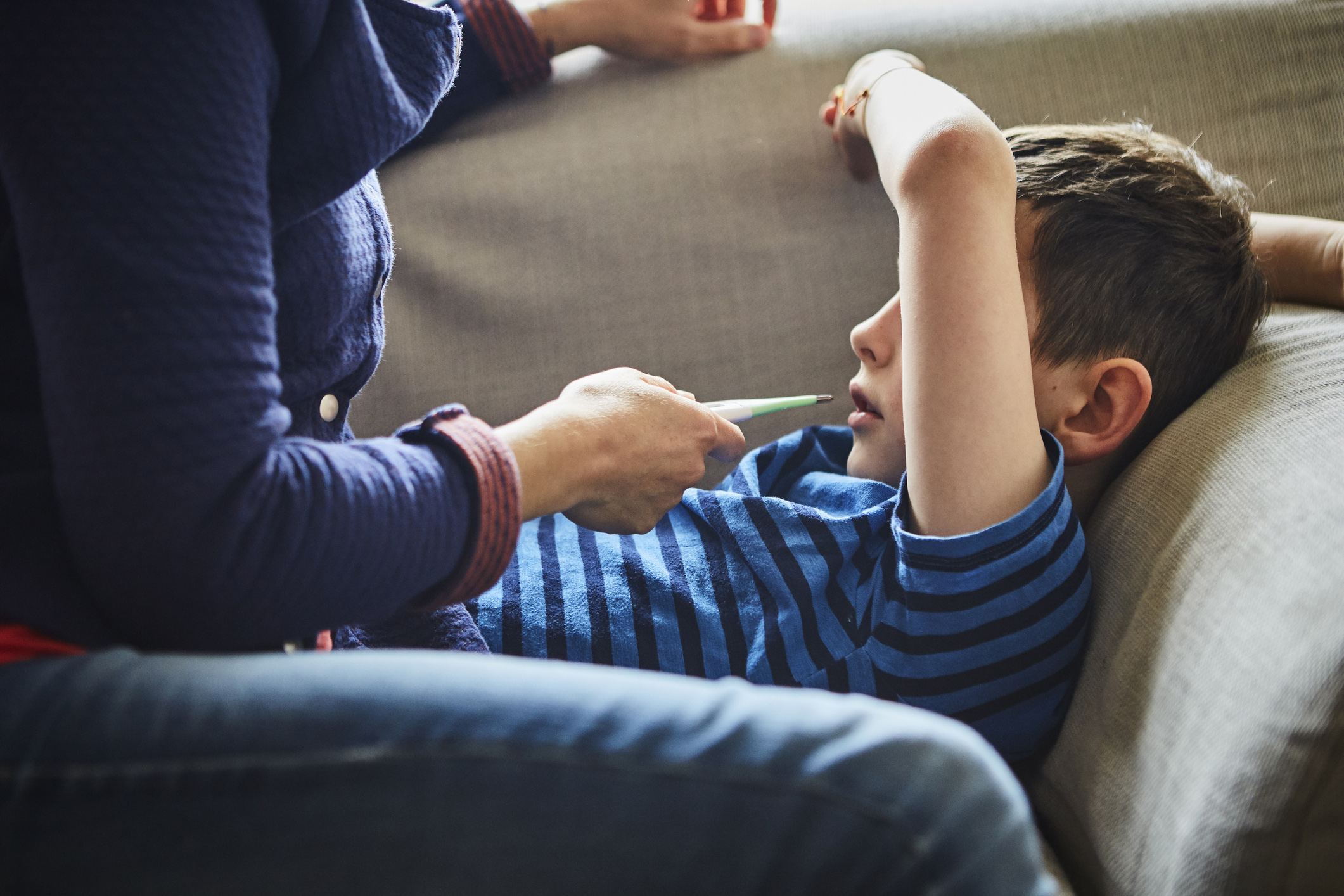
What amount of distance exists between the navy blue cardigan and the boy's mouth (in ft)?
1.56

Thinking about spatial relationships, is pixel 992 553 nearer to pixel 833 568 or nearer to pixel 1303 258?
pixel 833 568

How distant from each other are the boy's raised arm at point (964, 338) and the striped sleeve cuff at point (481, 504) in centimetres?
31

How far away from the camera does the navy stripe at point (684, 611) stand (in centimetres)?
77

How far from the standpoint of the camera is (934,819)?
407 mm

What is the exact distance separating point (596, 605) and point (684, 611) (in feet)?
0.25

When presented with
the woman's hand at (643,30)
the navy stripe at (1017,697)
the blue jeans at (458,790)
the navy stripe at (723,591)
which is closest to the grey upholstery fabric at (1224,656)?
the navy stripe at (1017,697)

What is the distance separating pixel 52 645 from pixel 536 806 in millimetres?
262

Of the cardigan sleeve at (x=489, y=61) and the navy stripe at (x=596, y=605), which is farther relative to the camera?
the cardigan sleeve at (x=489, y=61)

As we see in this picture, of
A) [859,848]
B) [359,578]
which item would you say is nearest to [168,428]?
[359,578]

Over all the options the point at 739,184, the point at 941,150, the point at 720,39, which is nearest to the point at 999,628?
the point at 941,150

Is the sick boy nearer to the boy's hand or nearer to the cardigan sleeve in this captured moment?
the boy's hand

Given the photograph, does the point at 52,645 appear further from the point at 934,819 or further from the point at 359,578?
the point at 934,819

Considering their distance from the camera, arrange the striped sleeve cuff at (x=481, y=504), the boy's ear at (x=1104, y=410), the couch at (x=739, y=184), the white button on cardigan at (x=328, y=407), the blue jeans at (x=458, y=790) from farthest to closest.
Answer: the couch at (x=739, y=184) < the boy's ear at (x=1104, y=410) < the white button on cardigan at (x=328, y=407) < the striped sleeve cuff at (x=481, y=504) < the blue jeans at (x=458, y=790)

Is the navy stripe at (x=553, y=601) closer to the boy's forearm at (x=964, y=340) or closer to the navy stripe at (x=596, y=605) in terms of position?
the navy stripe at (x=596, y=605)
